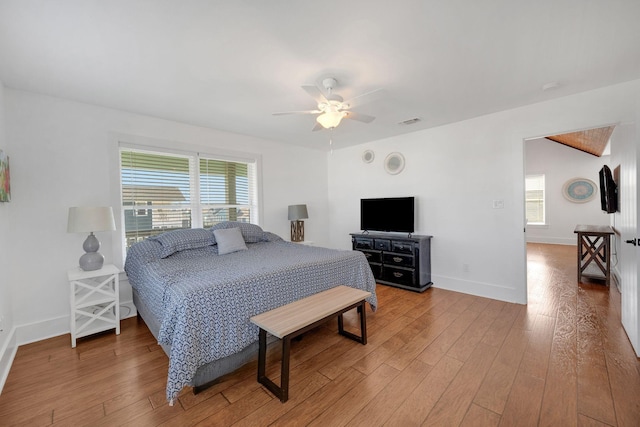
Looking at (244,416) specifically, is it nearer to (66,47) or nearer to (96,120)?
(66,47)

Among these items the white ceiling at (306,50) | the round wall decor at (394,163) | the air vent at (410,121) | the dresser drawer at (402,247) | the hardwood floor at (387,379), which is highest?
the air vent at (410,121)

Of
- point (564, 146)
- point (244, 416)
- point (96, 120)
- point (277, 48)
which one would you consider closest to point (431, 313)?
point (244, 416)

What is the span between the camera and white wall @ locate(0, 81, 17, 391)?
7.04 feet

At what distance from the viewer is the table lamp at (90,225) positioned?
2.55 metres

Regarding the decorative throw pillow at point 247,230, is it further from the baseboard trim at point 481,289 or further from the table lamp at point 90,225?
the baseboard trim at point 481,289

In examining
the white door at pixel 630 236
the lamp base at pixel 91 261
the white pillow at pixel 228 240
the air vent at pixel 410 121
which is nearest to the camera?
the white door at pixel 630 236

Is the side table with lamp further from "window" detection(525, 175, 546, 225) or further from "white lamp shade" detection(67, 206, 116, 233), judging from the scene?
"window" detection(525, 175, 546, 225)

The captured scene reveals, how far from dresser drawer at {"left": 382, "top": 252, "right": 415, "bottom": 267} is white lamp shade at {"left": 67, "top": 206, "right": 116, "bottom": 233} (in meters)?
3.48

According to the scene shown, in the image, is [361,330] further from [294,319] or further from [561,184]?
[561,184]

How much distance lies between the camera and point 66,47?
6.28ft

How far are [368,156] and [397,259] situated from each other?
1.91m

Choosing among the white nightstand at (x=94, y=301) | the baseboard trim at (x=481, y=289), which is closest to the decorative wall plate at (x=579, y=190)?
the baseboard trim at (x=481, y=289)

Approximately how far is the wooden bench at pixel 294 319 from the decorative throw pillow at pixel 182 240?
1.53m

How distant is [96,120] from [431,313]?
4310mm
